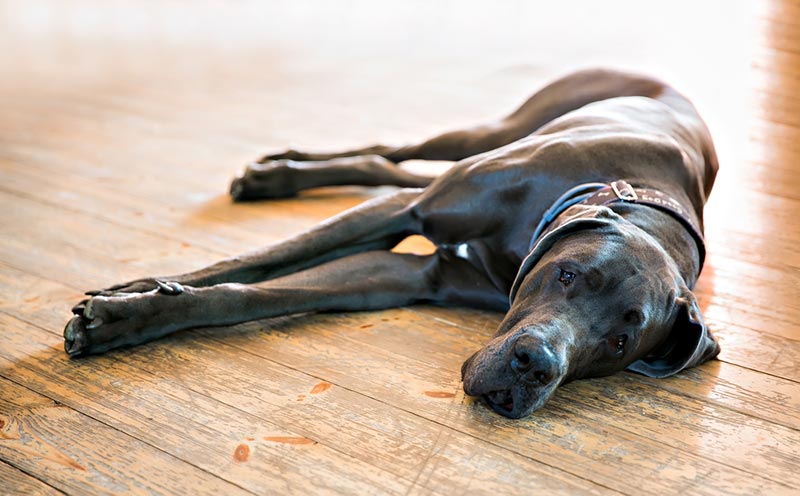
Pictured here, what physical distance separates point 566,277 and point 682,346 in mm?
377

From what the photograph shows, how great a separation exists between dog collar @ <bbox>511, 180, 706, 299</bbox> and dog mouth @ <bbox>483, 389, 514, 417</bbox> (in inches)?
17.4

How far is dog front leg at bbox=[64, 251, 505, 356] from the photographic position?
6.57 feet

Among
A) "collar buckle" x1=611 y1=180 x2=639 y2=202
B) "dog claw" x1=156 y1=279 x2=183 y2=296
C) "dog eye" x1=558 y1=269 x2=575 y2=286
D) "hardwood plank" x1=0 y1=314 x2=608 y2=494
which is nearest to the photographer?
"hardwood plank" x1=0 y1=314 x2=608 y2=494

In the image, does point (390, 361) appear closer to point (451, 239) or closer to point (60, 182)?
point (451, 239)

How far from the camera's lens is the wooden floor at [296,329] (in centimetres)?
174

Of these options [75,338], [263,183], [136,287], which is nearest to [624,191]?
[136,287]

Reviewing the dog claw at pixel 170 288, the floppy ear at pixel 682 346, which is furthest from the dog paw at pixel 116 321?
the floppy ear at pixel 682 346

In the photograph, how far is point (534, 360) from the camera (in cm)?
178

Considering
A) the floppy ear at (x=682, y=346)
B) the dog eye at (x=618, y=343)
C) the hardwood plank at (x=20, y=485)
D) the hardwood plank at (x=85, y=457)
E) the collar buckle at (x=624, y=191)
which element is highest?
the collar buckle at (x=624, y=191)

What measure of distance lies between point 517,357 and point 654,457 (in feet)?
1.17

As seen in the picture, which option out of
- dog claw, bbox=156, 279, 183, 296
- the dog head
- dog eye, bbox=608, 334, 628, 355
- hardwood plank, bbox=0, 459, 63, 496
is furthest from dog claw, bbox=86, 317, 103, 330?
dog eye, bbox=608, 334, 628, 355

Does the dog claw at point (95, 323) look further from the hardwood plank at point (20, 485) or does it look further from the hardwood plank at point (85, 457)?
the hardwood plank at point (20, 485)

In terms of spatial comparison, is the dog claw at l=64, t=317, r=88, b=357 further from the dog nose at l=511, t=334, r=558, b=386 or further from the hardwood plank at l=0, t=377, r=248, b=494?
the dog nose at l=511, t=334, r=558, b=386

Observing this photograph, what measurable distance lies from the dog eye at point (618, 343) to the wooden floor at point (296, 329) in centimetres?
15
